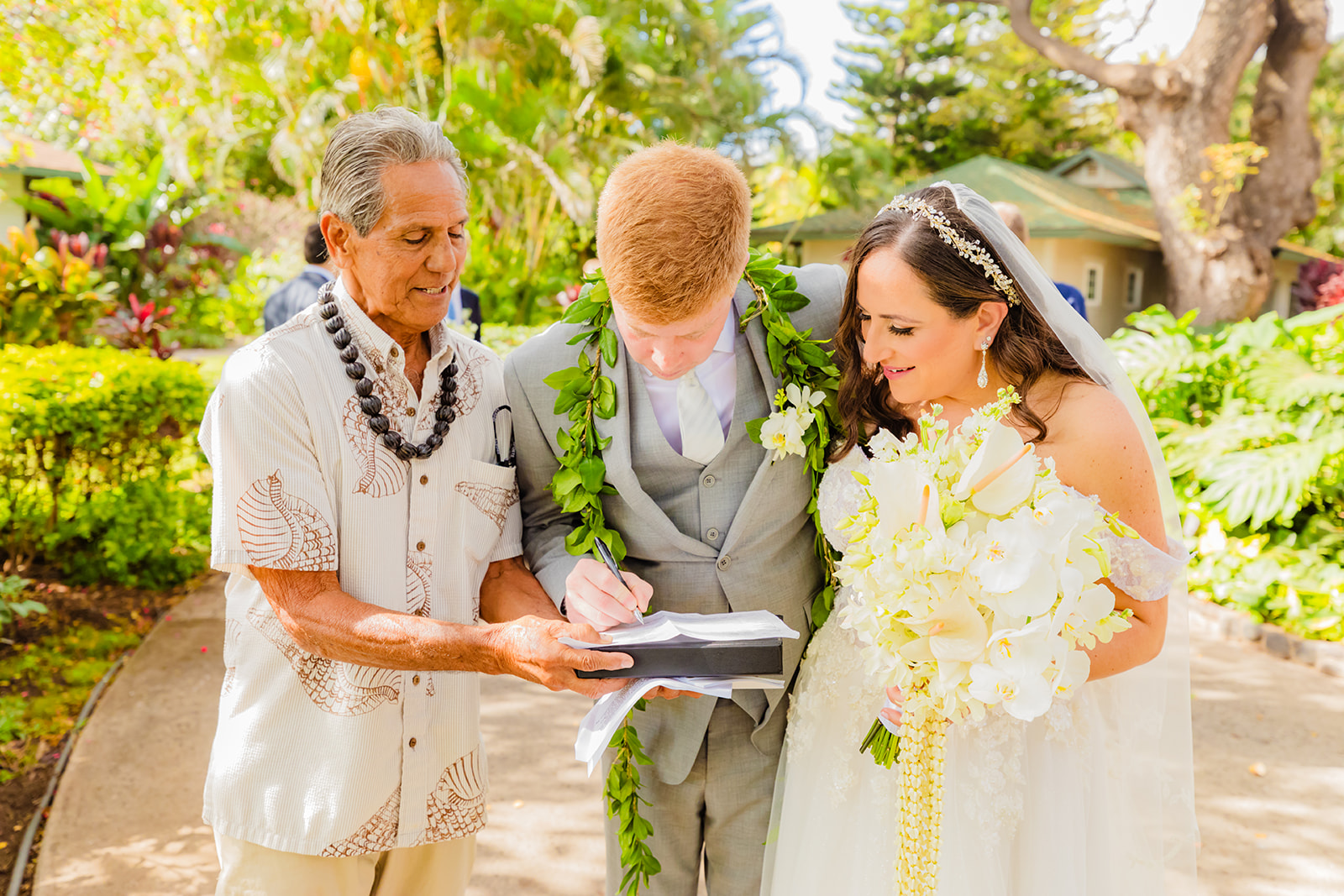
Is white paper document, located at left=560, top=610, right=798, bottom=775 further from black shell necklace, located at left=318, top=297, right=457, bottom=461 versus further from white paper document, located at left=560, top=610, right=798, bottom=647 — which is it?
black shell necklace, located at left=318, top=297, right=457, bottom=461

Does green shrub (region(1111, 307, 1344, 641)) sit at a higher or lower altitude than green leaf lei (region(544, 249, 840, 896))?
lower

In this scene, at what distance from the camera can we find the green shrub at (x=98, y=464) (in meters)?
5.25

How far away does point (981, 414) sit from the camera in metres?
1.75

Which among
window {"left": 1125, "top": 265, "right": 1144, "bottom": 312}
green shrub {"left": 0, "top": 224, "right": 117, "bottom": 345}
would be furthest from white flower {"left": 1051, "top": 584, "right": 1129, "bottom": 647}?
window {"left": 1125, "top": 265, "right": 1144, "bottom": 312}

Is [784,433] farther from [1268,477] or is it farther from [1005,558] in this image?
[1268,477]

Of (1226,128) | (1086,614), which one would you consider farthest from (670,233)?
(1226,128)

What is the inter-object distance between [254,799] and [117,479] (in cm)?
472

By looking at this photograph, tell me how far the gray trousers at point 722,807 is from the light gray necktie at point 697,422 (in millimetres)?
596

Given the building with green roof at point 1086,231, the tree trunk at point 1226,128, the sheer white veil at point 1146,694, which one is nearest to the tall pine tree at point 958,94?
the building with green roof at point 1086,231

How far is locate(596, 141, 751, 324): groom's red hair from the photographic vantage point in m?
1.76

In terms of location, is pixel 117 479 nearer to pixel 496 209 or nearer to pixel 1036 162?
pixel 496 209

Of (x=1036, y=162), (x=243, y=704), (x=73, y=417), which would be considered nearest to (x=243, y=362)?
(x=243, y=704)

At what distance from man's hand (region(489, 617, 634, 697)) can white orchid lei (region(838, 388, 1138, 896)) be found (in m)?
0.48

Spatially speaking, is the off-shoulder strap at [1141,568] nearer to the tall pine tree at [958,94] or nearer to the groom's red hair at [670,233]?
the groom's red hair at [670,233]
